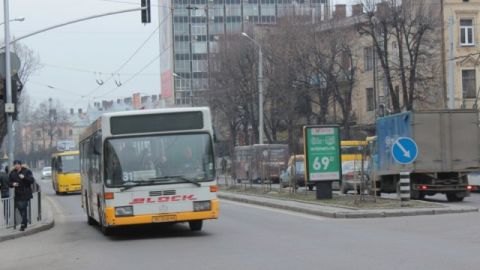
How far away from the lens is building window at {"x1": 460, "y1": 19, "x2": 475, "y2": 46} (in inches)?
2250

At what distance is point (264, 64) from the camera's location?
59.8m

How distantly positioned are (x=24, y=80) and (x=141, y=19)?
3766cm

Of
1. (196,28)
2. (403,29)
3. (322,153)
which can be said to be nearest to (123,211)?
(322,153)

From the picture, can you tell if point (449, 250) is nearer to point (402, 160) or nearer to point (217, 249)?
point (217, 249)

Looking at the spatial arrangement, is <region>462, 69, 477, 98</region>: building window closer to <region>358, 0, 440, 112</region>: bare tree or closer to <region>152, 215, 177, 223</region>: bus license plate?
<region>358, 0, 440, 112</region>: bare tree

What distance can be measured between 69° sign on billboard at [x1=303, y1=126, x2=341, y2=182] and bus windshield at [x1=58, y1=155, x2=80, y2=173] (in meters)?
24.1

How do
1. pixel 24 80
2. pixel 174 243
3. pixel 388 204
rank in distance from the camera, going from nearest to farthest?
1. pixel 174 243
2. pixel 388 204
3. pixel 24 80

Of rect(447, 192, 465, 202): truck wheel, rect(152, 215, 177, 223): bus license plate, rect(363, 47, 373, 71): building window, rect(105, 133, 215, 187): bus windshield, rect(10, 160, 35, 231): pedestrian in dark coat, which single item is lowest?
rect(447, 192, 465, 202): truck wheel

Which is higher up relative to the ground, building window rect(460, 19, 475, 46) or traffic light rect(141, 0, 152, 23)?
building window rect(460, 19, 475, 46)

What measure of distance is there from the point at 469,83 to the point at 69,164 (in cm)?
3086

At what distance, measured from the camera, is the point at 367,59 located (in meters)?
63.2

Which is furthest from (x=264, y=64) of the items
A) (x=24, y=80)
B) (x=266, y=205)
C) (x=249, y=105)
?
(x=266, y=205)

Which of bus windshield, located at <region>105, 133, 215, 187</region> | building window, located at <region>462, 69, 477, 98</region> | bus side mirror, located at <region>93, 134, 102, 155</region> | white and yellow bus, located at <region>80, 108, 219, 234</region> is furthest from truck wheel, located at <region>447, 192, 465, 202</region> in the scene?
building window, located at <region>462, 69, 477, 98</region>

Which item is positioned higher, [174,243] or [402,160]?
[402,160]
